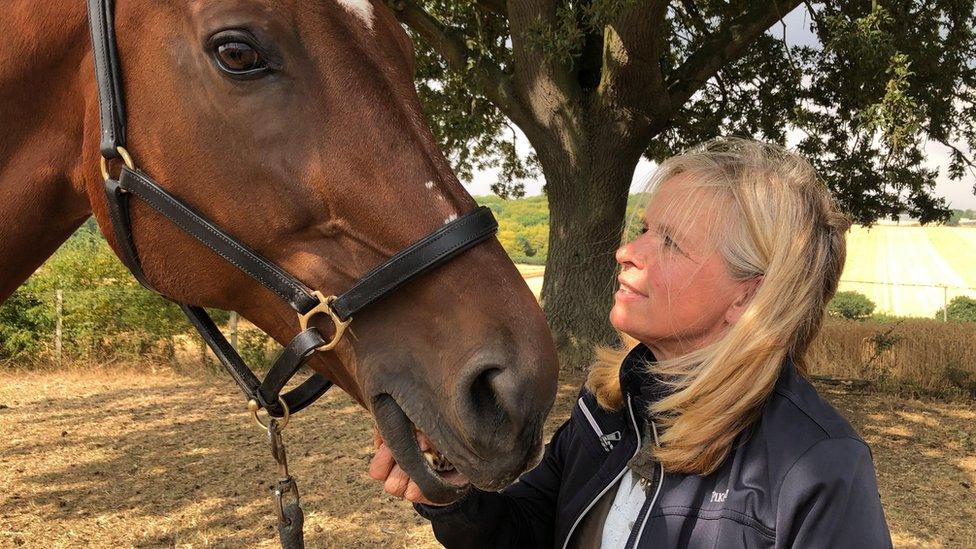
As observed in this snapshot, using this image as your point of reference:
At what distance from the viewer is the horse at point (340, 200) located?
1351 mm

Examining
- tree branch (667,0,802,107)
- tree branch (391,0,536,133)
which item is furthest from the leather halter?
tree branch (667,0,802,107)

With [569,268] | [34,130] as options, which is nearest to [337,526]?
[34,130]

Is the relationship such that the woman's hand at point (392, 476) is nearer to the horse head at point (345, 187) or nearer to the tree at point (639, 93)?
the horse head at point (345, 187)

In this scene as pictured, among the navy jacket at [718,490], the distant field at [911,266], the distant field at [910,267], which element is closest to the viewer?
the navy jacket at [718,490]

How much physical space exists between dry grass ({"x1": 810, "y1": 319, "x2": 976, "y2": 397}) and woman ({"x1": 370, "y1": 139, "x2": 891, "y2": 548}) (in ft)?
29.2

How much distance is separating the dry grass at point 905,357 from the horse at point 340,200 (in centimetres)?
935

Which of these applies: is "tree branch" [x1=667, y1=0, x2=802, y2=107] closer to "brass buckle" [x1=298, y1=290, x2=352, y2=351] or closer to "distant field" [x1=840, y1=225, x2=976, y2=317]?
"brass buckle" [x1=298, y1=290, x2=352, y2=351]

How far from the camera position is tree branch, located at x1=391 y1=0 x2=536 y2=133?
8.84 meters

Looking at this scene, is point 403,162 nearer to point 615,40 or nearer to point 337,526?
point 337,526

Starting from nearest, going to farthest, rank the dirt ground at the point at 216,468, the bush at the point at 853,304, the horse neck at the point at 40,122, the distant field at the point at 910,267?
the horse neck at the point at 40,122, the dirt ground at the point at 216,468, the bush at the point at 853,304, the distant field at the point at 910,267

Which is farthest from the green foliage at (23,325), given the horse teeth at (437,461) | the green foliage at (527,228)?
the green foliage at (527,228)

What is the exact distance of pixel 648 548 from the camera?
1.39 meters

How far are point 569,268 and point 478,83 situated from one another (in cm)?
286

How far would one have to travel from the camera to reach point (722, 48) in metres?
8.70
